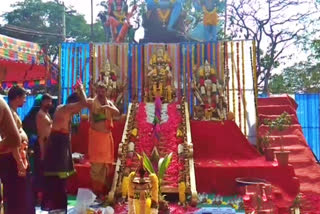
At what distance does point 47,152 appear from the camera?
164 inches

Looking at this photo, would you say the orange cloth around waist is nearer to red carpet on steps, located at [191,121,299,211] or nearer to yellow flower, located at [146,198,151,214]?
red carpet on steps, located at [191,121,299,211]

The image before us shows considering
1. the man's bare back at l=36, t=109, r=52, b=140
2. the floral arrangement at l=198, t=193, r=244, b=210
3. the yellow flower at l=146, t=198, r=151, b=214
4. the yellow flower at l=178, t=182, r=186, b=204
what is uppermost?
the man's bare back at l=36, t=109, r=52, b=140

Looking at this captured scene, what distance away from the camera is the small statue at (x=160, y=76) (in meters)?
9.88

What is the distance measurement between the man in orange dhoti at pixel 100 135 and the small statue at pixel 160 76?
4479 mm

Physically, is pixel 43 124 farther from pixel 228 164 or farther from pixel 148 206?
pixel 228 164

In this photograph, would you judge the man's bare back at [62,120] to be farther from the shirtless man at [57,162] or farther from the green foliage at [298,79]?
the green foliage at [298,79]

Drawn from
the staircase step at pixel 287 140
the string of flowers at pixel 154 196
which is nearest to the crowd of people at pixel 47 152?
the string of flowers at pixel 154 196

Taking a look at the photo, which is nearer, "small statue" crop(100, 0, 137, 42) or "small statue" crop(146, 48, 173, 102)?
"small statue" crop(146, 48, 173, 102)

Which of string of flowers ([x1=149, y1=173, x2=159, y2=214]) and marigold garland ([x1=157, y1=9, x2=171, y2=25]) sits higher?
marigold garland ([x1=157, y1=9, x2=171, y2=25])

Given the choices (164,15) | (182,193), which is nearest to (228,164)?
(182,193)

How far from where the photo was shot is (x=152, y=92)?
995cm

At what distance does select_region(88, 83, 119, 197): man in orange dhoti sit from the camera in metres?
5.28

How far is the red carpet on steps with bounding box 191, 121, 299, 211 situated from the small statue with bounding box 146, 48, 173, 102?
84.1 inches

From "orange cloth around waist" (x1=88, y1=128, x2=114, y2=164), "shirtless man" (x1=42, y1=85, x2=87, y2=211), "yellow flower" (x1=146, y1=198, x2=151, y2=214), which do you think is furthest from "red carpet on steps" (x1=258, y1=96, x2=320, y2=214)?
"shirtless man" (x1=42, y1=85, x2=87, y2=211)
